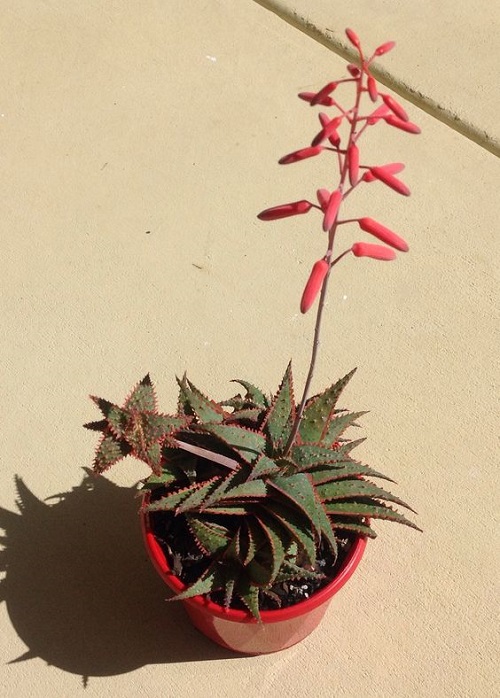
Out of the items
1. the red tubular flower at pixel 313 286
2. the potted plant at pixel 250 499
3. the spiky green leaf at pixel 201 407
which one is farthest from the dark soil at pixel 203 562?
the red tubular flower at pixel 313 286

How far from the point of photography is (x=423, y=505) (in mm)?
2191

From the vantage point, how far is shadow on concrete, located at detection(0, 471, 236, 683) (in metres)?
1.97

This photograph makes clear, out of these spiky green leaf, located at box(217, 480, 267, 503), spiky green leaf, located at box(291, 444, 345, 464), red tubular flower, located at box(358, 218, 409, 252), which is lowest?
spiky green leaf, located at box(217, 480, 267, 503)

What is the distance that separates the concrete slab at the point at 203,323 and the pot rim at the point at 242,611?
309mm

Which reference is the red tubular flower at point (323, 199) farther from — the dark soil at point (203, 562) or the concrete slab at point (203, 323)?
the concrete slab at point (203, 323)

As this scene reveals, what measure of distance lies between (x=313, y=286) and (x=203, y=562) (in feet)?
2.70

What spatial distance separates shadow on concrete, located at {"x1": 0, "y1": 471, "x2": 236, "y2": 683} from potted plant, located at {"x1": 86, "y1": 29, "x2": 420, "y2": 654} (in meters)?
0.23

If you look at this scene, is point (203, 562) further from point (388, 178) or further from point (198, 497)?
point (388, 178)

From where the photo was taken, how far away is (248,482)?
160cm

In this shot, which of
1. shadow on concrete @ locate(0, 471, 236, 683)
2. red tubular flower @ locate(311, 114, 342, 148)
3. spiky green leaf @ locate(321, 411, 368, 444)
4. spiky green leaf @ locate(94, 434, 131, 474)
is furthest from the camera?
shadow on concrete @ locate(0, 471, 236, 683)

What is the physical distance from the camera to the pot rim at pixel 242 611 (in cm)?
169

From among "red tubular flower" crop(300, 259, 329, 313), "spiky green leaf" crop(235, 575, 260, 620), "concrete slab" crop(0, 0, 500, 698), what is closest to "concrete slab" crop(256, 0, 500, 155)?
"concrete slab" crop(0, 0, 500, 698)

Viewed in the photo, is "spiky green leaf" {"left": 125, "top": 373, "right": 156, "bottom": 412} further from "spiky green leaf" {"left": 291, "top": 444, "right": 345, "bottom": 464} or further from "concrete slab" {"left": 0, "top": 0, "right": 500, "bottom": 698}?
"concrete slab" {"left": 0, "top": 0, "right": 500, "bottom": 698}

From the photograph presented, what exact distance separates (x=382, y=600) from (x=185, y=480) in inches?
24.7
